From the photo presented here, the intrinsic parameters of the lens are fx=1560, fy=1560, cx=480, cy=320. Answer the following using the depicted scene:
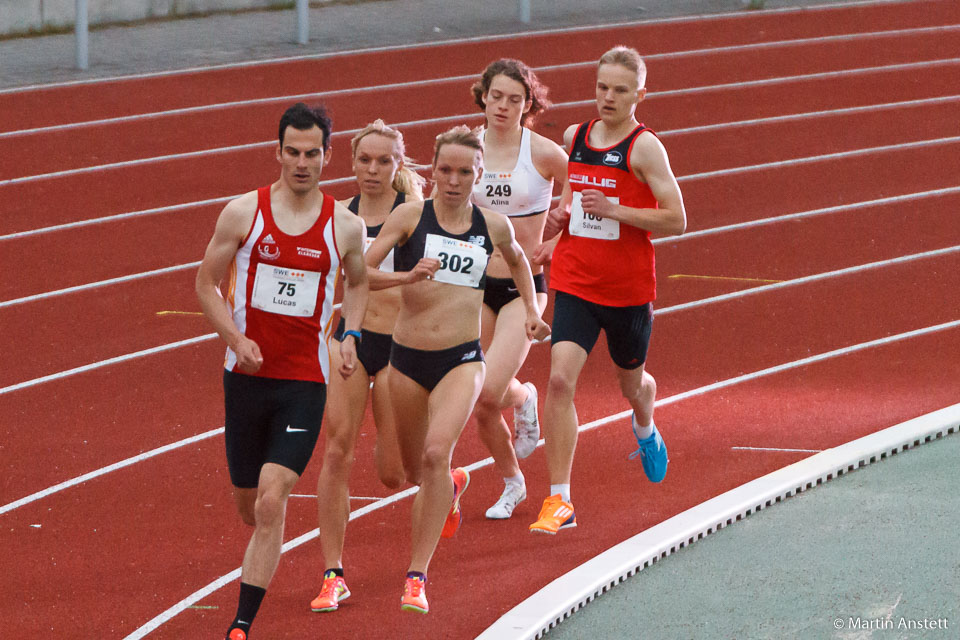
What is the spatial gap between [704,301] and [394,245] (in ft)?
18.3

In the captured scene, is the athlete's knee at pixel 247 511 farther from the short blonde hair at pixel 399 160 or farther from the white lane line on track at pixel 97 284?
the white lane line on track at pixel 97 284

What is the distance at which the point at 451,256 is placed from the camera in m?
5.86

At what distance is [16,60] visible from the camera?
15.8m

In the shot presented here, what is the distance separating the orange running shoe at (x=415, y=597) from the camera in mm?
5441

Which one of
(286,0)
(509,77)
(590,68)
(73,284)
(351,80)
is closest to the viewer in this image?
(509,77)

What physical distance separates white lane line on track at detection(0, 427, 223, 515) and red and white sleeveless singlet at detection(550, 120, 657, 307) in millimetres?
2517

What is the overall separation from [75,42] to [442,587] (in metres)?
11.3

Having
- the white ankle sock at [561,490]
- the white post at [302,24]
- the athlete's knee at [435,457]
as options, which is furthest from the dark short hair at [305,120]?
the white post at [302,24]

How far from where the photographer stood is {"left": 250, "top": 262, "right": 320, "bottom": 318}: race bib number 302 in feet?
17.1

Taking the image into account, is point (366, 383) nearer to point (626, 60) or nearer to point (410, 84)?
point (626, 60)

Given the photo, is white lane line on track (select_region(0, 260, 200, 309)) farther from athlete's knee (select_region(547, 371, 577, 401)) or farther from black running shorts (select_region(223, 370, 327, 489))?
black running shorts (select_region(223, 370, 327, 489))

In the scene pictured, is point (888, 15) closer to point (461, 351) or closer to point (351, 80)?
point (351, 80)

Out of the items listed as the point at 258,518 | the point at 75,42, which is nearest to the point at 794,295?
the point at 258,518

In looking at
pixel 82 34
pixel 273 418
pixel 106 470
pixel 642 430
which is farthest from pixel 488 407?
pixel 82 34
